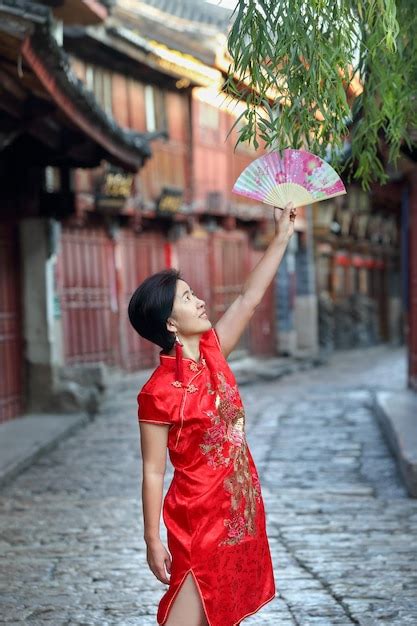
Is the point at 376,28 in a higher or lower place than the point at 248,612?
higher

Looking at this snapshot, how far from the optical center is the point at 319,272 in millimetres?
31141

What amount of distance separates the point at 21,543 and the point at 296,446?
4.64 m

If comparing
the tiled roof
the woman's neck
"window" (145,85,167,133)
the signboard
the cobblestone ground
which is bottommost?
the cobblestone ground

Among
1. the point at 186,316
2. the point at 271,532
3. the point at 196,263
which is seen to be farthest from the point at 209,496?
the point at 196,263

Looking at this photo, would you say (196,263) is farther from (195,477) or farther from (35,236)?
A: (195,477)

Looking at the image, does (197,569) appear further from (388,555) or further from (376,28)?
(388,555)

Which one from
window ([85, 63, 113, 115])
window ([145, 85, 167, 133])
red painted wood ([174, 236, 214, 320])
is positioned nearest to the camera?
window ([85, 63, 113, 115])

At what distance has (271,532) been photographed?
22.6 feet

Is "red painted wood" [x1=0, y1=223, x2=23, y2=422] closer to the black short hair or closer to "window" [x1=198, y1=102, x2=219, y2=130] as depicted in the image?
the black short hair

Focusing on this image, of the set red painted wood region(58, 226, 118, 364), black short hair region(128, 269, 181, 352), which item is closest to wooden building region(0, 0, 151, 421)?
red painted wood region(58, 226, 118, 364)

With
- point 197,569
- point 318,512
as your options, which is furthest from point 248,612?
point 318,512

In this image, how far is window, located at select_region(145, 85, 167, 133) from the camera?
19.8 metres

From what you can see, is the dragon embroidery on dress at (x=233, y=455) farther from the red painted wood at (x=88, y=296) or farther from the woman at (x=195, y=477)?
the red painted wood at (x=88, y=296)

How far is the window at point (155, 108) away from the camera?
19828mm
